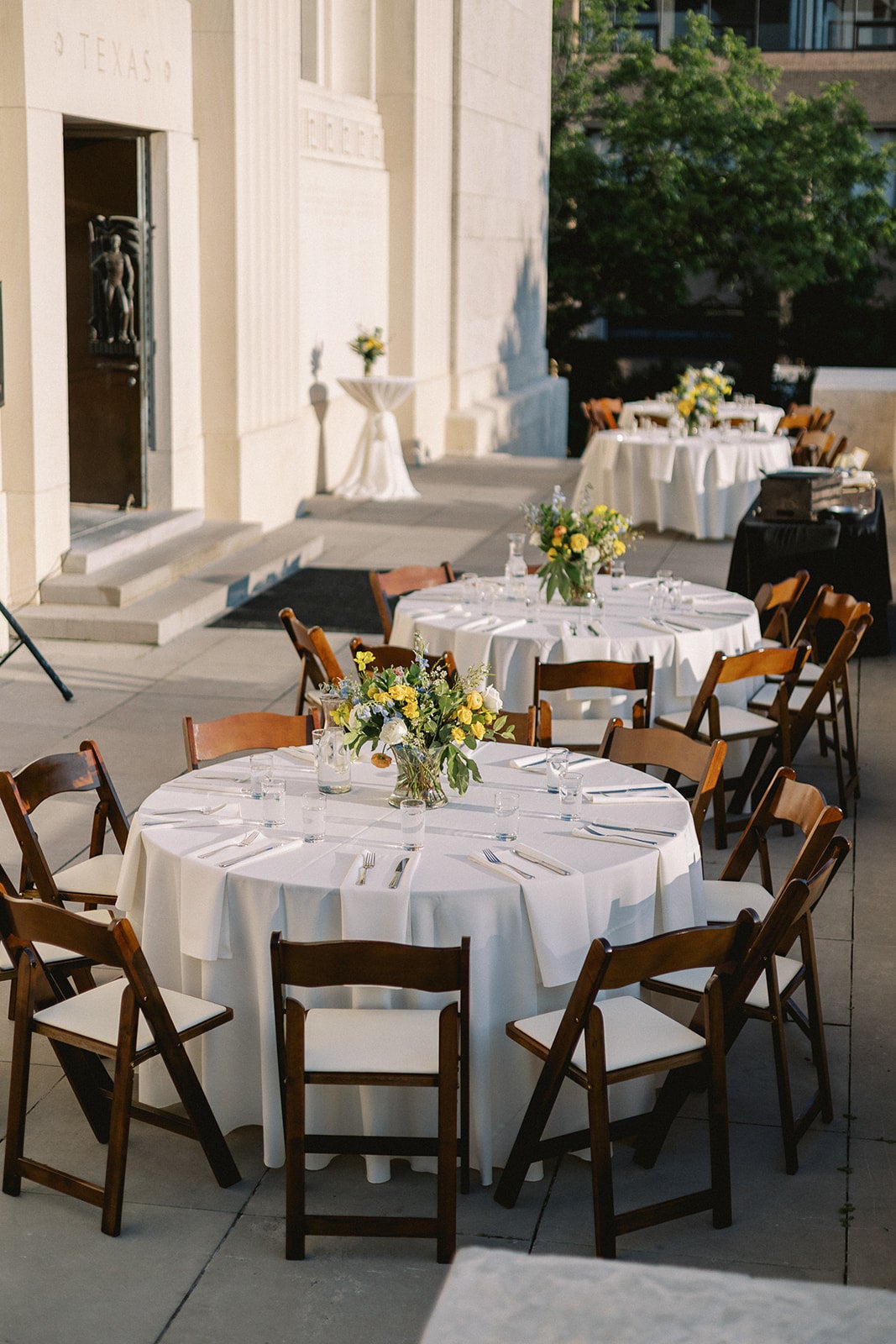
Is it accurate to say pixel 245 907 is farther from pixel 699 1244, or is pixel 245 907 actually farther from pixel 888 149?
pixel 888 149

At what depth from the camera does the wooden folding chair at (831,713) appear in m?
7.14

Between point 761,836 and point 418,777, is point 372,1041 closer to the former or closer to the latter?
point 418,777

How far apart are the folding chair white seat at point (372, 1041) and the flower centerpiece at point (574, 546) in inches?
153

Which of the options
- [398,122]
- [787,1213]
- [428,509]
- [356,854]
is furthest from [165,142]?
[787,1213]

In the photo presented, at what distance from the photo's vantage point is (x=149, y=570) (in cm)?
1155

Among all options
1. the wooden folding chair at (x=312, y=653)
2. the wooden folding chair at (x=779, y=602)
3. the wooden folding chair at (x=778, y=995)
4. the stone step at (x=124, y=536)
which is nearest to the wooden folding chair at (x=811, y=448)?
the stone step at (x=124, y=536)

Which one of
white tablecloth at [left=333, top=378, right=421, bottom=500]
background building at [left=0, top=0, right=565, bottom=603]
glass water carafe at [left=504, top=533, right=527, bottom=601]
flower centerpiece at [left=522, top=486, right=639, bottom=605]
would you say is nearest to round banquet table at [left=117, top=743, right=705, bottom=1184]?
flower centerpiece at [left=522, top=486, right=639, bottom=605]

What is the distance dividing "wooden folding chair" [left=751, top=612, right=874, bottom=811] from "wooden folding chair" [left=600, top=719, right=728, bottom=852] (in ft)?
5.42

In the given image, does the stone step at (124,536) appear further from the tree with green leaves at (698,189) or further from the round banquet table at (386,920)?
the tree with green leaves at (698,189)

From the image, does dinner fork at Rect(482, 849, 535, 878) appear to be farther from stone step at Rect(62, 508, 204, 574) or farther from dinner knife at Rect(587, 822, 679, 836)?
stone step at Rect(62, 508, 204, 574)

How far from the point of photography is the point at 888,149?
31.6 m

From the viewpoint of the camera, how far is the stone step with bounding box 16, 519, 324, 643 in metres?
10.6

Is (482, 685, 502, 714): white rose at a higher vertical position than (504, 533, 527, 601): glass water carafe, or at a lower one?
higher

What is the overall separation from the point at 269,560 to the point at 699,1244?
374 inches
